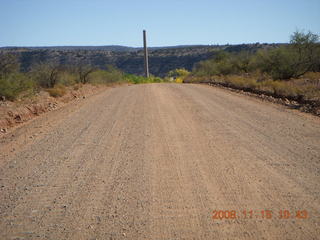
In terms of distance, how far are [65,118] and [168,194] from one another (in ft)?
26.1

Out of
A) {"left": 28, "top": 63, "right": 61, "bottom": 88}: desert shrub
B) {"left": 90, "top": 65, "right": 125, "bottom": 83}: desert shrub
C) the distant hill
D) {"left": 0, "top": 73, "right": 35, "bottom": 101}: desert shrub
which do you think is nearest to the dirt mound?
{"left": 0, "top": 73, "right": 35, "bottom": 101}: desert shrub

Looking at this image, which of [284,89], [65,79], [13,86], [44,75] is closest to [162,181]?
[13,86]

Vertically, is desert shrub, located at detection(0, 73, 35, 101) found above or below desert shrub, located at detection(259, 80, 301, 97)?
above

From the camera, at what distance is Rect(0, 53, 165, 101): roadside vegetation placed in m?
16.6

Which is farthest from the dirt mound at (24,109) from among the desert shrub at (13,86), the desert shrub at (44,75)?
the desert shrub at (44,75)

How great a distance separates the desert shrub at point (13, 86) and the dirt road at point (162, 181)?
22.8 ft

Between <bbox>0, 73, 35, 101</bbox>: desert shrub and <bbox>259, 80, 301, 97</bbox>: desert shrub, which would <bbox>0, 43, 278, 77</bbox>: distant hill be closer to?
<bbox>259, 80, 301, 97</bbox>: desert shrub

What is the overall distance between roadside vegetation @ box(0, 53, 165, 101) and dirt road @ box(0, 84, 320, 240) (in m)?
7.56

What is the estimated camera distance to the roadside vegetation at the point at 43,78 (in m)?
16.6

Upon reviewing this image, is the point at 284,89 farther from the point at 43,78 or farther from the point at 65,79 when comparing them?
the point at 43,78

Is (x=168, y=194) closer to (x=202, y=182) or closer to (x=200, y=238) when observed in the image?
(x=202, y=182)

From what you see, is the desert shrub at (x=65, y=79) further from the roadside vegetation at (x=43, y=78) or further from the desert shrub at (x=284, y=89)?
the desert shrub at (x=284, y=89)

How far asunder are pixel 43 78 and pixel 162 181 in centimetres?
2075

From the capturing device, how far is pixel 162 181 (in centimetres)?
552
